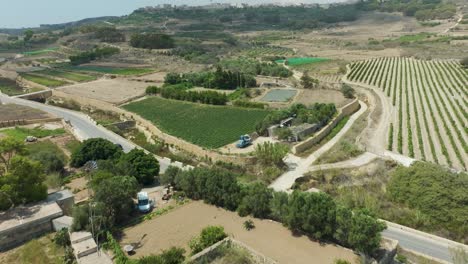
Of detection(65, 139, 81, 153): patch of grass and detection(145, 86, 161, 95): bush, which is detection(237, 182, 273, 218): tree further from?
detection(145, 86, 161, 95): bush

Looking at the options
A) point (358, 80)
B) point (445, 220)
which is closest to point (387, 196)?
point (445, 220)

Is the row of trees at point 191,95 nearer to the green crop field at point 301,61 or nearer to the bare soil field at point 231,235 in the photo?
the bare soil field at point 231,235

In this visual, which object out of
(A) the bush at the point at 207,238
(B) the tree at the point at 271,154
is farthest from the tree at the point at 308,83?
(A) the bush at the point at 207,238

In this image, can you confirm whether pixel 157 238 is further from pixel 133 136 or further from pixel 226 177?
pixel 133 136

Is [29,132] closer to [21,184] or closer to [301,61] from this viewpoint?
[21,184]

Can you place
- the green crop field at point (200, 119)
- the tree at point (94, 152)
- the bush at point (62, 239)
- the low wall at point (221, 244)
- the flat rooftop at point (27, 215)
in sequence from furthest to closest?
the green crop field at point (200, 119) < the tree at point (94, 152) < the flat rooftop at point (27, 215) < the bush at point (62, 239) < the low wall at point (221, 244)

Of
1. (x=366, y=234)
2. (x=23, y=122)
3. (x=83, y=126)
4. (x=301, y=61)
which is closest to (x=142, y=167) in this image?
(x=366, y=234)
